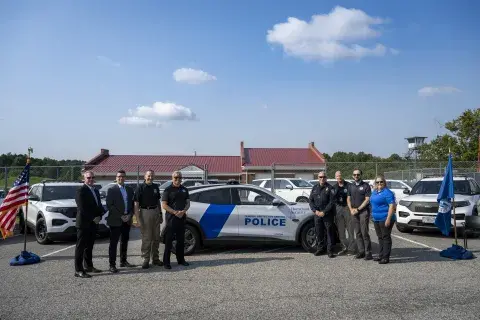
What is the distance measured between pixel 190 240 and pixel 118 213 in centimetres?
208

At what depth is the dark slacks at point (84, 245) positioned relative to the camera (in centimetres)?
719

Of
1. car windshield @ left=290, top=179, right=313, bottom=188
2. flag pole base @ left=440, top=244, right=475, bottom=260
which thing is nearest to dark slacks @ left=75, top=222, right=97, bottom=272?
flag pole base @ left=440, top=244, right=475, bottom=260

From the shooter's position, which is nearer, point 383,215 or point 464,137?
point 383,215

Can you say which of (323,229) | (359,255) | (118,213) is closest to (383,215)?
(359,255)

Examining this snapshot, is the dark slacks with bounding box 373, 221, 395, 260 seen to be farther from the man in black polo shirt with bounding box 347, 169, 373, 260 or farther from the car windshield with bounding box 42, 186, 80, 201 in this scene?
the car windshield with bounding box 42, 186, 80, 201

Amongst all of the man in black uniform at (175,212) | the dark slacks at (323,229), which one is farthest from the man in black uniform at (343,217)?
the man in black uniform at (175,212)

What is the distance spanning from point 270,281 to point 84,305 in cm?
288

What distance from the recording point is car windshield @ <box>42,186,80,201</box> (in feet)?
38.5

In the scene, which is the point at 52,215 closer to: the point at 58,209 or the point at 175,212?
the point at 58,209

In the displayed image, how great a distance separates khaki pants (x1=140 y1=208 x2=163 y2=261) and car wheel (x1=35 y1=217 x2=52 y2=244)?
172 inches

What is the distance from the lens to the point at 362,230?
8.52 m

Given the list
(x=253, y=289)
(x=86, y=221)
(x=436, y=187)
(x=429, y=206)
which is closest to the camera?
(x=253, y=289)

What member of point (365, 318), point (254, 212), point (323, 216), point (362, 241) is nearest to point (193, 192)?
point (254, 212)

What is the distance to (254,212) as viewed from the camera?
9.13 metres
